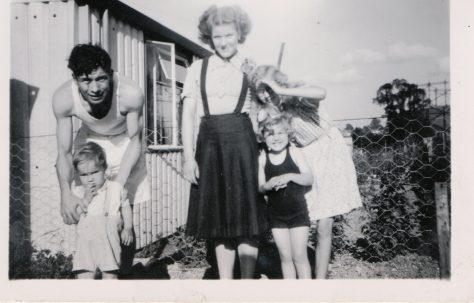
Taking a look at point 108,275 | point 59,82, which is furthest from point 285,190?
point 59,82

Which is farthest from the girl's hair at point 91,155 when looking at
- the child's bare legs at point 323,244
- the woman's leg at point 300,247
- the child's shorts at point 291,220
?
the child's bare legs at point 323,244

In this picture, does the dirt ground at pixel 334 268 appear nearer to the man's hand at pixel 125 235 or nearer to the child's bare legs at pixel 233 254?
the man's hand at pixel 125 235

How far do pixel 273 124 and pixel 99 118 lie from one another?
3.56 feet

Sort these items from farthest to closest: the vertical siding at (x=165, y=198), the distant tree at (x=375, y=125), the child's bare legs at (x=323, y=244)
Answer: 1. the vertical siding at (x=165, y=198)
2. the distant tree at (x=375, y=125)
3. the child's bare legs at (x=323, y=244)

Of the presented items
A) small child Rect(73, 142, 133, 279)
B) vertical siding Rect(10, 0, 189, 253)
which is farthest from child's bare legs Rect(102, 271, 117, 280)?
vertical siding Rect(10, 0, 189, 253)

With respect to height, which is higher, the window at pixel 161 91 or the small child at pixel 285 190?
the window at pixel 161 91

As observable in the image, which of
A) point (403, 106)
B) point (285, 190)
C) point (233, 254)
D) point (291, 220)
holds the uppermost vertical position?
point (403, 106)

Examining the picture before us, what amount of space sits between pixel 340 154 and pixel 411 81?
65cm

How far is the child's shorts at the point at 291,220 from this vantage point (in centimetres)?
234

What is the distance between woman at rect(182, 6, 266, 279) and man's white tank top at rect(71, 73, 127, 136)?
0.49 meters

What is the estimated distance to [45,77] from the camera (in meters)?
2.78

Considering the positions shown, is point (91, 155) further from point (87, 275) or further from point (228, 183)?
point (228, 183)

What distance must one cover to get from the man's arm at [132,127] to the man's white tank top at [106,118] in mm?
43

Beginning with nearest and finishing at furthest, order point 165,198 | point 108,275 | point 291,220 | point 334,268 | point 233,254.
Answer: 1. point 291,220
2. point 233,254
3. point 108,275
4. point 334,268
5. point 165,198
